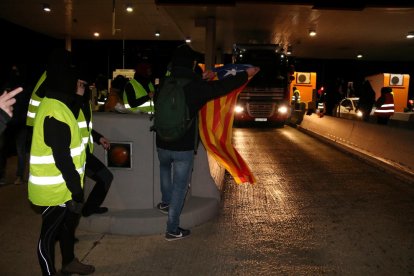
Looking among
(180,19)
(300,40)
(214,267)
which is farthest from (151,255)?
(300,40)

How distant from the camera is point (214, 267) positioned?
169 inches

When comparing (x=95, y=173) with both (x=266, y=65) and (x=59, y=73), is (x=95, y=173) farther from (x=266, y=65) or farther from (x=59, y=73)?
(x=266, y=65)

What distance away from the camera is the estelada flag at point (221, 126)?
206 inches

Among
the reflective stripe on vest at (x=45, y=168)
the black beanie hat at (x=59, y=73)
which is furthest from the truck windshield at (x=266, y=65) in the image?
the reflective stripe on vest at (x=45, y=168)

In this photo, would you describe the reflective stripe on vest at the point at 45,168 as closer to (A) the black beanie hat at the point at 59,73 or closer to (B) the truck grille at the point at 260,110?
(A) the black beanie hat at the point at 59,73

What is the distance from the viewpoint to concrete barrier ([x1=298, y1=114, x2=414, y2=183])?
31.6 feet

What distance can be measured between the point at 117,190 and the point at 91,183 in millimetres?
341

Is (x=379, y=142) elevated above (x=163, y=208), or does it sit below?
above

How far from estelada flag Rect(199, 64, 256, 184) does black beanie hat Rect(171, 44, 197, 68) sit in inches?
30.3

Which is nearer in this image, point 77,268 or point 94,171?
point 77,268

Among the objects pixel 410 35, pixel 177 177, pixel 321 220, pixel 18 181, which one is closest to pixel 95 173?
pixel 177 177

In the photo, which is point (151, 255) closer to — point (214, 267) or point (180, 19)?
point (214, 267)

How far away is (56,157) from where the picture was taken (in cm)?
346

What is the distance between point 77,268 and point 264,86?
1580 cm
